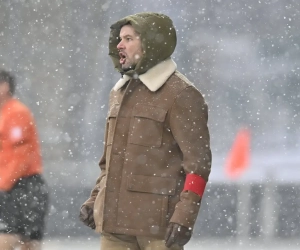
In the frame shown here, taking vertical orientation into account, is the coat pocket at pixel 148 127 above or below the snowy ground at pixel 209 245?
above

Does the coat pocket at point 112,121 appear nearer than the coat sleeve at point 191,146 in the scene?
No

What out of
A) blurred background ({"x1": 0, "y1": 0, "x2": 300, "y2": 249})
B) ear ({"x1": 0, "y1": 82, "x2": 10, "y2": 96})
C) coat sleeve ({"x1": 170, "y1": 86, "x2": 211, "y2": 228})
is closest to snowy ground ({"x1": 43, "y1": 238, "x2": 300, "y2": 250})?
blurred background ({"x1": 0, "y1": 0, "x2": 300, "y2": 249})

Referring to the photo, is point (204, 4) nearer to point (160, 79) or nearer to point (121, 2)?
point (121, 2)

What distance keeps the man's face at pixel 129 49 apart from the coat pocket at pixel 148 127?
0.63ft

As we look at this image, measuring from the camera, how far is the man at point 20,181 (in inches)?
221

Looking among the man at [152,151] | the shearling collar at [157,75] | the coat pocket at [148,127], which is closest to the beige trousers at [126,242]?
the man at [152,151]

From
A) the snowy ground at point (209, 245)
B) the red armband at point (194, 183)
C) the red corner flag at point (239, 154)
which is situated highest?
the red armband at point (194, 183)

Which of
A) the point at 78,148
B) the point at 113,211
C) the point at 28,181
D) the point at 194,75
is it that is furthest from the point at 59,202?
the point at 113,211

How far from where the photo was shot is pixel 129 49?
161 inches

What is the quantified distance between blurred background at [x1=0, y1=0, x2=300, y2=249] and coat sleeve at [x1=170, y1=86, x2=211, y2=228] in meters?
5.87

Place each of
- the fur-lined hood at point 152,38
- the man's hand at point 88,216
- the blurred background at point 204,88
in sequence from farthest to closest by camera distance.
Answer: the blurred background at point 204,88 < the man's hand at point 88,216 < the fur-lined hood at point 152,38

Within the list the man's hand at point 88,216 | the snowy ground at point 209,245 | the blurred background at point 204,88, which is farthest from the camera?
the blurred background at point 204,88

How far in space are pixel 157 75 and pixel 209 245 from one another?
19.3 feet

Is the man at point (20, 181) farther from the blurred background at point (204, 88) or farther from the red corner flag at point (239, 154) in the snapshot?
the red corner flag at point (239, 154)
